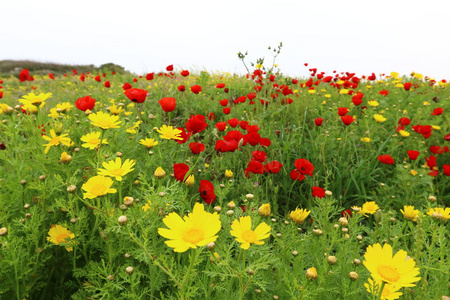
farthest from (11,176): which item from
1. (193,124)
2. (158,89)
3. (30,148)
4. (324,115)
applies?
(158,89)

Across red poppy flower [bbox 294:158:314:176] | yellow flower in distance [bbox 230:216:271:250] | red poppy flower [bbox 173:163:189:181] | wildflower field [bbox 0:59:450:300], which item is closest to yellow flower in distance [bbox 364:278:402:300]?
wildflower field [bbox 0:59:450:300]

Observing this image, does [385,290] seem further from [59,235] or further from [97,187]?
[59,235]

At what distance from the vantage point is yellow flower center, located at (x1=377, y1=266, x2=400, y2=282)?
77cm

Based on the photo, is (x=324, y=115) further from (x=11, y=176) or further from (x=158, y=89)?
(x=11, y=176)

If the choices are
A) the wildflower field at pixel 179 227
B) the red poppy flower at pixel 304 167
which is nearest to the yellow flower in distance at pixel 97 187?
the wildflower field at pixel 179 227

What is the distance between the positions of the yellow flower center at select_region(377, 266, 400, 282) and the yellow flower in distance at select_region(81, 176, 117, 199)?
854 mm

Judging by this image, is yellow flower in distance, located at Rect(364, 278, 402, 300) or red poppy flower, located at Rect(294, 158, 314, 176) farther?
red poppy flower, located at Rect(294, 158, 314, 176)

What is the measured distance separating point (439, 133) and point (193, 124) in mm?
3446

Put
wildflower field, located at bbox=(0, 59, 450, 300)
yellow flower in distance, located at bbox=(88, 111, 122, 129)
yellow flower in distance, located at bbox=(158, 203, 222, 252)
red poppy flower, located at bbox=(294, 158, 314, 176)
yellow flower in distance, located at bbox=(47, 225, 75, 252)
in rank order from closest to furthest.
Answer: yellow flower in distance, located at bbox=(158, 203, 222, 252)
wildflower field, located at bbox=(0, 59, 450, 300)
yellow flower in distance, located at bbox=(47, 225, 75, 252)
yellow flower in distance, located at bbox=(88, 111, 122, 129)
red poppy flower, located at bbox=(294, 158, 314, 176)

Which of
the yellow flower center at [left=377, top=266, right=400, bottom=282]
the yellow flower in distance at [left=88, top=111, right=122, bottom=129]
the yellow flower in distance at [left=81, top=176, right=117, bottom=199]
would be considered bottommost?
the yellow flower center at [left=377, top=266, right=400, bottom=282]

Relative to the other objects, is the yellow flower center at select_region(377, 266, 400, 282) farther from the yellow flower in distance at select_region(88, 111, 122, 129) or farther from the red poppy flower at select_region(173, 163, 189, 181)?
the yellow flower in distance at select_region(88, 111, 122, 129)

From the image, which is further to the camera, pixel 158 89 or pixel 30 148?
pixel 158 89

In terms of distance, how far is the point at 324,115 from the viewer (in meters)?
3.53

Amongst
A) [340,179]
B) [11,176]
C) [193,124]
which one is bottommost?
[340,179]
